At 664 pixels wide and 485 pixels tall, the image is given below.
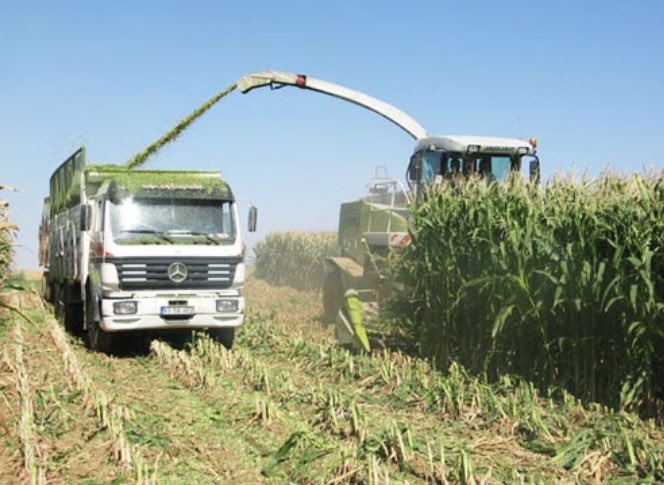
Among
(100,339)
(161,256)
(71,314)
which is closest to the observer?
(161,256)

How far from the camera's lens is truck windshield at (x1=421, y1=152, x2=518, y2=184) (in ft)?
42.6

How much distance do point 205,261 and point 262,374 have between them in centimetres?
290

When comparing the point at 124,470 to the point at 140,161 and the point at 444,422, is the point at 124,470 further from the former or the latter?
the point at 140,161

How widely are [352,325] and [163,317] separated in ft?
9.31

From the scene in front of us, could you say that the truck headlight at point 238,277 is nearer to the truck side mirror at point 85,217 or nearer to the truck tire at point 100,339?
the truck tire at point 100,339

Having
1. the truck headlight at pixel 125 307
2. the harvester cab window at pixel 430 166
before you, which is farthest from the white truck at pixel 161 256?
the harvester cab window at pixel 430 166

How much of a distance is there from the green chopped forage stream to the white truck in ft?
8.31

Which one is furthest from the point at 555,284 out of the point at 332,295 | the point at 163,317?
the point at 332,295

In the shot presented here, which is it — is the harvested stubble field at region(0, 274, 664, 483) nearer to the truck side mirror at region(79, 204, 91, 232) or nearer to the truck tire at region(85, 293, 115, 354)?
the truck tire at region(85, 293, 115, 354)

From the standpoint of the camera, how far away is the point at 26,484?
18.6ft

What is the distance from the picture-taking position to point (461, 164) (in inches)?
513

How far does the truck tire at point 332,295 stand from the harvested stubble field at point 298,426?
4095mm

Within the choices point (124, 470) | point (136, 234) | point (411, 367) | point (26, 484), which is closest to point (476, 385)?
point (411, 367)

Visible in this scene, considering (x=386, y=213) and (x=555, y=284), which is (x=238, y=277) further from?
(x=555, y=284)
